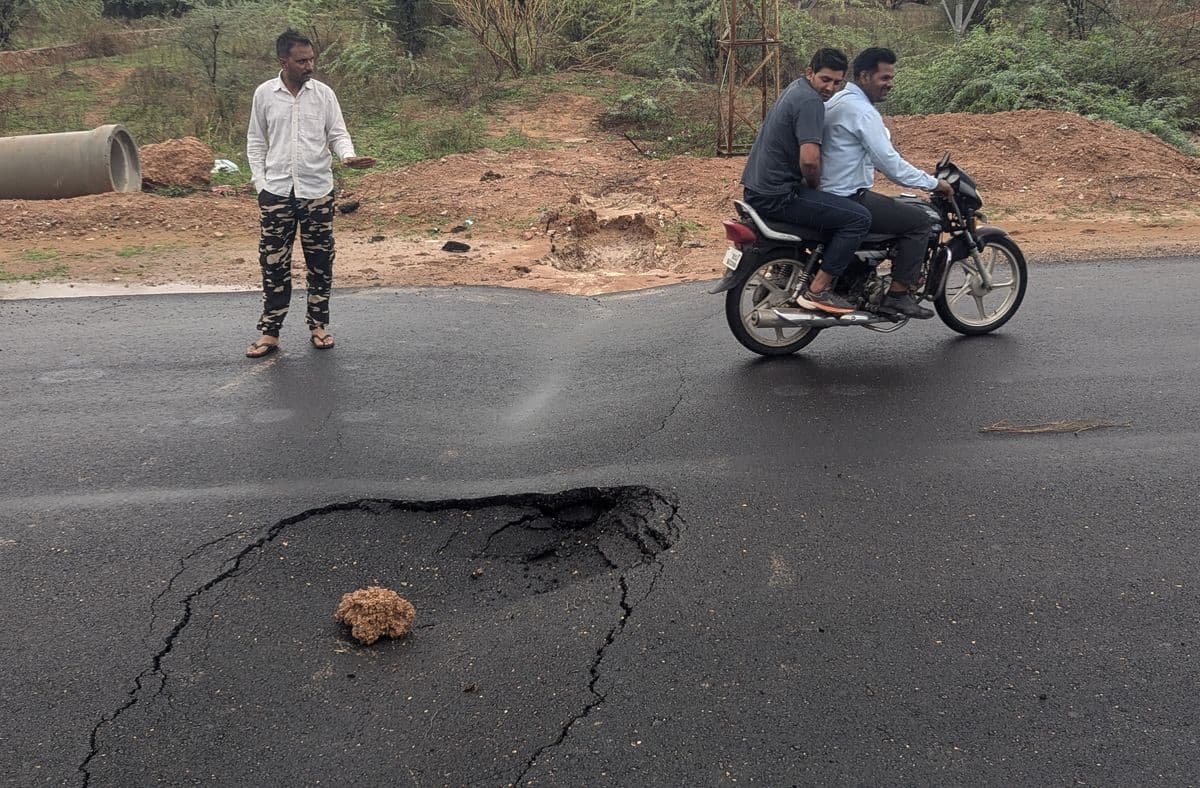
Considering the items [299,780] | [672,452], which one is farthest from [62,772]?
[672,452]

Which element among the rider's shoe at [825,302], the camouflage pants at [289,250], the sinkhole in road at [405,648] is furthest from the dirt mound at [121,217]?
the sinkhole in road at [405,648]

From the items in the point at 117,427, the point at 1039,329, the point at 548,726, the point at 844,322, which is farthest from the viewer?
the point at 1039,329

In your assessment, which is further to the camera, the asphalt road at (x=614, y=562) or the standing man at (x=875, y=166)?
the standing man at (x=875, y=166)

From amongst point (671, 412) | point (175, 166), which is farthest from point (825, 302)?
point (175, 166)

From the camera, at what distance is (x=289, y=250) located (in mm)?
6406

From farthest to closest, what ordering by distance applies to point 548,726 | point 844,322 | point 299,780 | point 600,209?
point 600,209, point 844,322, point 548,726, point 299,780

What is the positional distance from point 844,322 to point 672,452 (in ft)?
6.06

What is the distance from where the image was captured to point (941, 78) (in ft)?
50.6

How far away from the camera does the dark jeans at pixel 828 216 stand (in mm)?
5441

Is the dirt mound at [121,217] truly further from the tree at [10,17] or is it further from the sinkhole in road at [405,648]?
the tree at [10,17]

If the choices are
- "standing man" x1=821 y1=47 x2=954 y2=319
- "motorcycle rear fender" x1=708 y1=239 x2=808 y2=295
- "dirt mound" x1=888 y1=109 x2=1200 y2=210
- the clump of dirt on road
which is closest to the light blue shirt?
"standing man" x1=821 y1=47 x2=954 y2=319

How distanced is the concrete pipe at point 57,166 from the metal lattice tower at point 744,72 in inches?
339

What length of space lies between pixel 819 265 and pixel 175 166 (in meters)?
10.1

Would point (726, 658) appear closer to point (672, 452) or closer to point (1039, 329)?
point (672, 452)
